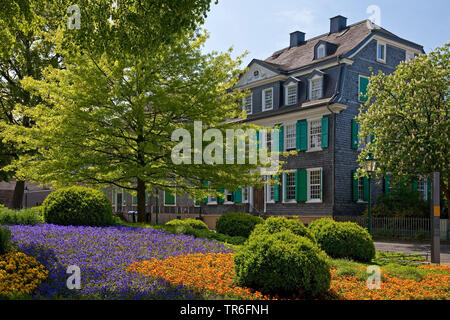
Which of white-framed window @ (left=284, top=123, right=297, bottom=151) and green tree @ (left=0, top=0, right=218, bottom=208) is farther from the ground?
green tree @ (left=0, top=0, right=218, bottom=208)

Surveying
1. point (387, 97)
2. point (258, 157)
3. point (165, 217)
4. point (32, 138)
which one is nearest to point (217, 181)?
point (258, 157)

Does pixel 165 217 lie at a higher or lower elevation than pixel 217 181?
lower

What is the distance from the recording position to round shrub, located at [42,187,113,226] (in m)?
13.8

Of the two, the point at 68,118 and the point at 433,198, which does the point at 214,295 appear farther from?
the point at 68,118

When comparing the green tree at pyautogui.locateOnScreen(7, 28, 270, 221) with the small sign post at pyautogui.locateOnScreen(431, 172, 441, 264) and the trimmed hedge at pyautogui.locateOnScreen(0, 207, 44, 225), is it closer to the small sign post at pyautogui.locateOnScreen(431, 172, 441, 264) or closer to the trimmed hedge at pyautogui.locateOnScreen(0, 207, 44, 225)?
the trimmed hedge at pyautogui.locateOnScreen(0, 207, 44, 225)

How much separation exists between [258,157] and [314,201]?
1228 centimetres

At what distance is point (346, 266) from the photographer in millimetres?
10211

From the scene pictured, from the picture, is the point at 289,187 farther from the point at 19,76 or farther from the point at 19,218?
the point at 19,218

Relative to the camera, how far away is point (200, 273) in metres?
8.47

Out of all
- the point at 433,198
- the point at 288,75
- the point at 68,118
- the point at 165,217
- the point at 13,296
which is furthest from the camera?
the point at 165,217

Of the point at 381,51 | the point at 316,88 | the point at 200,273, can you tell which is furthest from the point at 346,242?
the point at 381,51

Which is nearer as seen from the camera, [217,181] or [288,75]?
[217,181]

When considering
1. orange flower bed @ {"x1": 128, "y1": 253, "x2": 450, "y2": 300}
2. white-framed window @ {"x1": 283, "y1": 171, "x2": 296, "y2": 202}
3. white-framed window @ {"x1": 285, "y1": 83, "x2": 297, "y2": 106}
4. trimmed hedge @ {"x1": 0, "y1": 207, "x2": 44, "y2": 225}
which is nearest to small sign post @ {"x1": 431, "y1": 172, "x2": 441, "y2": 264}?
orange flower bed @ {"x1": 128, "y1": 253, "x2": 450, "y2": 300}

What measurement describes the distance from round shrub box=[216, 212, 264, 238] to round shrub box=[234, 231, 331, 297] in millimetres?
7825
